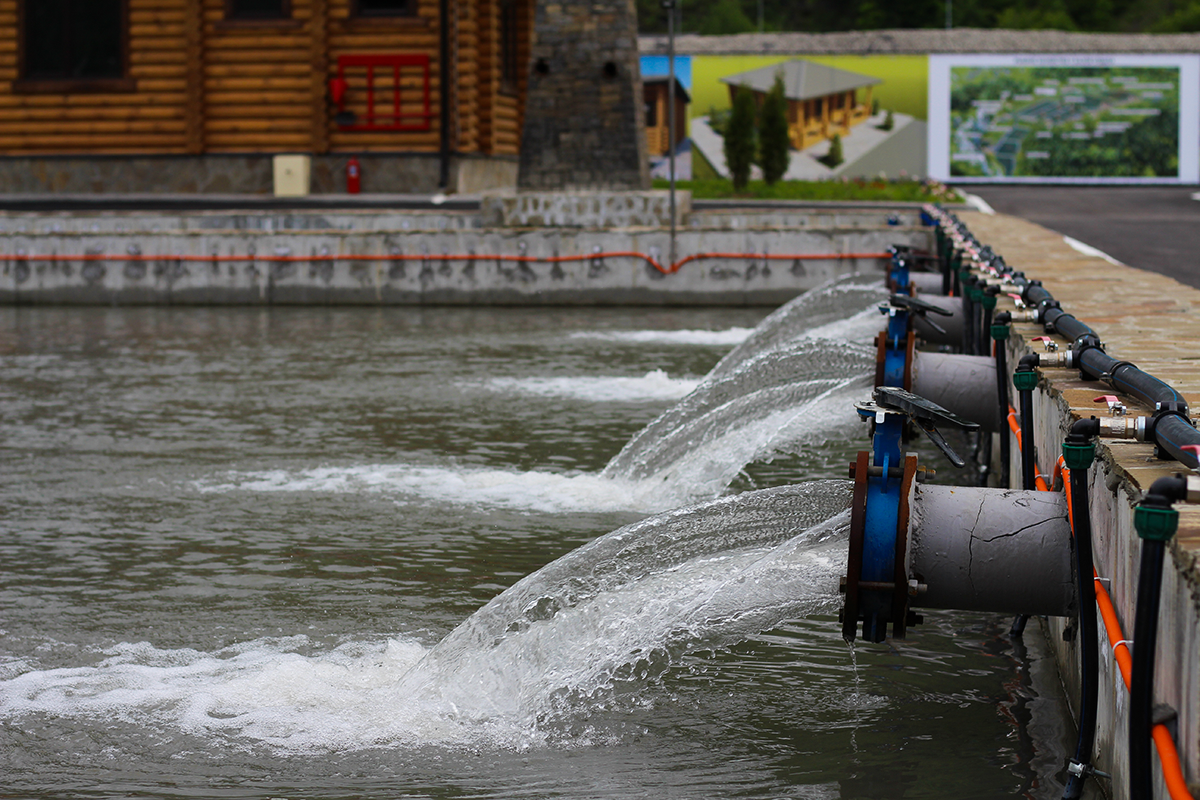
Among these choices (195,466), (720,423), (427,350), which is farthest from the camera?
(427,350)

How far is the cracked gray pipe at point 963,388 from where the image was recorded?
7.79 m

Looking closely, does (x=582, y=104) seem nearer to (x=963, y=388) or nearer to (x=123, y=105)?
(x=123, y=105)

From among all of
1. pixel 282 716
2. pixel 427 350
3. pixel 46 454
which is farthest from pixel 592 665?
pixel 427 350

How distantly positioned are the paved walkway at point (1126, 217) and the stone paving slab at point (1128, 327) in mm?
2424

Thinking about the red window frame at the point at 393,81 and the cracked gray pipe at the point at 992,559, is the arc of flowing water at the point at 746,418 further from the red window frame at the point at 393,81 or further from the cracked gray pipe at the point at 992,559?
the red window frame at the point at 393,81

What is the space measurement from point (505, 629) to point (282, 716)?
2.93 ft

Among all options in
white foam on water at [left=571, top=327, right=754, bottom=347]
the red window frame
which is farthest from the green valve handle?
the red window frame

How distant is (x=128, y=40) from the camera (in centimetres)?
3438

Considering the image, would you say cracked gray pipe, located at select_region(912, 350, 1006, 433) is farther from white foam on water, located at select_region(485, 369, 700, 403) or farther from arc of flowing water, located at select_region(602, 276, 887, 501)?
white foam on water, located at select_region(485, 369, 700, 403)

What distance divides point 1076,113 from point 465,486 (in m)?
36.7

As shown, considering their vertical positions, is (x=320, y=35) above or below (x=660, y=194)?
above

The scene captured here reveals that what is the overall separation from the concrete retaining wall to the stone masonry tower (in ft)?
49.4

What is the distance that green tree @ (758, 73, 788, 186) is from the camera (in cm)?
3900

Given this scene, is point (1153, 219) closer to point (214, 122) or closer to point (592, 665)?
point (214, 122)
